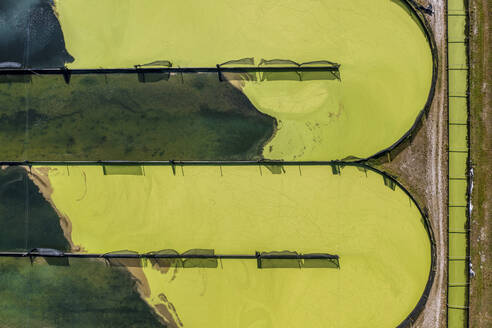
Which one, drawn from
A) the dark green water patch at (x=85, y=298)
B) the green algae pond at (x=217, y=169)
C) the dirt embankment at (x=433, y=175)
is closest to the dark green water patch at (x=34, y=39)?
the green algae pond at (x=217, y=169)

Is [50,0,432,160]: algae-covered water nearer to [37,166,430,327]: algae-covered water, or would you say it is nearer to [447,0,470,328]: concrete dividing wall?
[447,0,470,328]: concrete dividing wall

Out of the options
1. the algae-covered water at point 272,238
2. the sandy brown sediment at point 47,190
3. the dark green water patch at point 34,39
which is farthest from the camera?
the dark green water patch at point 34,39

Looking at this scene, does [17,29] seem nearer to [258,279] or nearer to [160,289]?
[160,289]

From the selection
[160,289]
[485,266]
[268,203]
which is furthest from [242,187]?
[485,266]

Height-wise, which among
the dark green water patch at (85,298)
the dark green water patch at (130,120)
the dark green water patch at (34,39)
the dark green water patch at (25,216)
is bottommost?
the dark green water patch at (85,298)

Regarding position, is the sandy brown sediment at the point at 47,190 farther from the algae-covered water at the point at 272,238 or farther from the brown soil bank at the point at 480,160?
the brown soil bank at the point at 480,160

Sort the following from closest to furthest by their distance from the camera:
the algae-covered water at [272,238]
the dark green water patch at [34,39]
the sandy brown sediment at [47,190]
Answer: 1. the algae-covered water at [272,238]
2. the sandy brown sediment at [47,190]
3. the dark green water patch at [34,39]

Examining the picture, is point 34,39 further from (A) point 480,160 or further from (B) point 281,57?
(A) point 480,160
